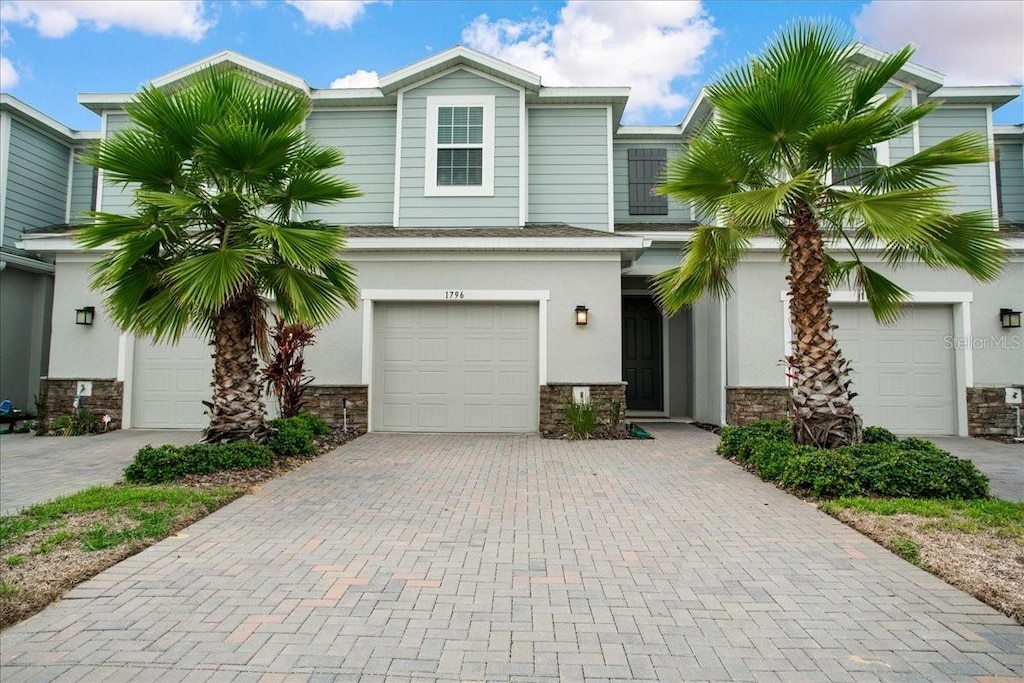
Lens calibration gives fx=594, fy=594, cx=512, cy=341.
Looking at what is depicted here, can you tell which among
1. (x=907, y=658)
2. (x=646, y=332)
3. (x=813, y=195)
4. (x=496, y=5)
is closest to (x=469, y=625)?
(x=907, y=658)

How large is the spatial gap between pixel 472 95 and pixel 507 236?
135 inches

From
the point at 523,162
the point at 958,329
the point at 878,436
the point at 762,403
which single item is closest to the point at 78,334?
the point at 523,162

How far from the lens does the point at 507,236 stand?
10.5 meters

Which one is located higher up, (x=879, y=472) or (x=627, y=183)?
(x=627, y=183)

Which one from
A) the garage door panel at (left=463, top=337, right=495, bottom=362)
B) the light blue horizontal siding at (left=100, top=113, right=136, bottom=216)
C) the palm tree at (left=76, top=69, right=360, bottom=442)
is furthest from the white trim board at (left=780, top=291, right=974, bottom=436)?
the light blue horizontal siding at (left=100, top=113, right=136, bottom=216)

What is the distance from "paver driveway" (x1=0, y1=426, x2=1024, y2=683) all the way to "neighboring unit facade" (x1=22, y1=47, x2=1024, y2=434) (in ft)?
15.7

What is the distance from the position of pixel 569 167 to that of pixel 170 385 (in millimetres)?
8789

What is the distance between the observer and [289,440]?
7.86 m

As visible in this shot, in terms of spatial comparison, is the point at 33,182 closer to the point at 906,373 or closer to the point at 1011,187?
the point at 906,373

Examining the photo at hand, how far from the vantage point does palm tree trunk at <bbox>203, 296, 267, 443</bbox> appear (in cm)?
717

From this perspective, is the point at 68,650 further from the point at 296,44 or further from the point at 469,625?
the point at 296,44

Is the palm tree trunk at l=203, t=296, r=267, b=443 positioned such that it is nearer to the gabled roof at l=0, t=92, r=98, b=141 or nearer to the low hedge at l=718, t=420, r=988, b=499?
the low hedge at l=718, t=420, r=988, b=499

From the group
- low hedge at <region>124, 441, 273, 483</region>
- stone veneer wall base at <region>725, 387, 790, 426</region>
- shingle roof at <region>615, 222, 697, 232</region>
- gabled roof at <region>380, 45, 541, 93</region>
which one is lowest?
low hedge at <region>124, 441, 273, 483</region>
